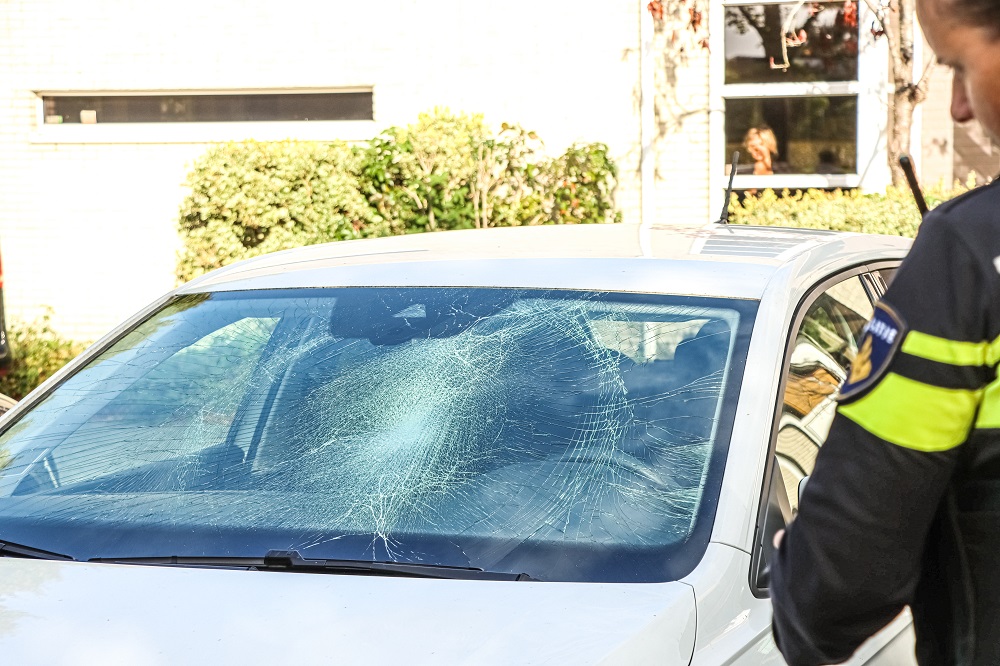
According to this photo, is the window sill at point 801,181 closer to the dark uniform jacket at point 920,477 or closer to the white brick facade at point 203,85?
the white brick facade at point 203,85

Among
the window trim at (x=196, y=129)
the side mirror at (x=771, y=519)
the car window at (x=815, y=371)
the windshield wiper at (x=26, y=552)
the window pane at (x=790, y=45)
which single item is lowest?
the windshield wiper at (x=26, y=552)

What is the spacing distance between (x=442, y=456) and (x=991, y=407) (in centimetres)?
137

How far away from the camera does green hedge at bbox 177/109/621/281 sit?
8875 mm

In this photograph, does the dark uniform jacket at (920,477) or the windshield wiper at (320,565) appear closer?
the dark uniform jacket at (920,477)

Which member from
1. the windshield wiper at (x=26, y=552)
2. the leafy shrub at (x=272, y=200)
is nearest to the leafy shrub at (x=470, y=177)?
the leafy shrub at (x=272, y=200)

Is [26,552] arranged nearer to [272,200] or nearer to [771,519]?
[771,519]

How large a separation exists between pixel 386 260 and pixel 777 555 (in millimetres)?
1720

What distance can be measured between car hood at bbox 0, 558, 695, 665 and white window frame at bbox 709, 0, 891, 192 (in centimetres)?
810

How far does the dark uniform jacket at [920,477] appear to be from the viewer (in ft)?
3.56

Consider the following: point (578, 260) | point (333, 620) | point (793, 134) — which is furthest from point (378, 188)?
point (333, 620)

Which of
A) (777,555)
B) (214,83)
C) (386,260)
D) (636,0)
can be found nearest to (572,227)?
(386,260)

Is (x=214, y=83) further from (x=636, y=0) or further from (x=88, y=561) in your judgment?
(x=88, y=561)

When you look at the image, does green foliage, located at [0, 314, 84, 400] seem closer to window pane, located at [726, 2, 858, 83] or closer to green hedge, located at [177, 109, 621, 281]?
green hedge, located at [177, 109, 621, 281]

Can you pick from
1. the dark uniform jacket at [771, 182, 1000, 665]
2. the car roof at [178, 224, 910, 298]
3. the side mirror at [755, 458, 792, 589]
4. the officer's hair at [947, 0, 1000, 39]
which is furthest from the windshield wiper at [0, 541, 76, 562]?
the officer's hair at [947, 0, 1000, 39]
